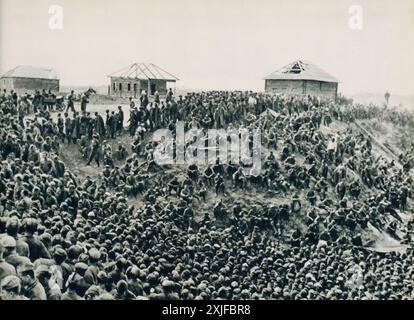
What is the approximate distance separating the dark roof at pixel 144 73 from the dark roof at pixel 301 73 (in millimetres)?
2051

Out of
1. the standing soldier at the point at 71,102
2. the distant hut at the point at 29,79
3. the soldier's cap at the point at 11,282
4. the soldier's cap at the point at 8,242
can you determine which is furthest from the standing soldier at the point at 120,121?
the soldier's cap at the point at 11,282

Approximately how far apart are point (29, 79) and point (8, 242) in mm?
3082

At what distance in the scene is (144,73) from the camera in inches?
417

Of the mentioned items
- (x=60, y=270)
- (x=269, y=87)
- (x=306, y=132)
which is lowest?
(x=60, y=270)

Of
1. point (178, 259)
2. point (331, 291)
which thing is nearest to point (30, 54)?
point (178, 259)

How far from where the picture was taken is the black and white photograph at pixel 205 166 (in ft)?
29.9

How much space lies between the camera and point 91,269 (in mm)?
8750

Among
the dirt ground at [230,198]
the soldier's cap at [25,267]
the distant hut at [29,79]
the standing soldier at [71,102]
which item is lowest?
the soldier's cap at [25,267]

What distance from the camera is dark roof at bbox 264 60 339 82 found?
422 inches

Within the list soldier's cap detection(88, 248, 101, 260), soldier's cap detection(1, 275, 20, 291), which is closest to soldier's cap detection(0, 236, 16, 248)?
soldier's cap detection(1, 275, 20, 291)

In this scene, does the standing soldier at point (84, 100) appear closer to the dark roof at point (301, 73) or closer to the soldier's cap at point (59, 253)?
the soldier's cap at point (59, 253)

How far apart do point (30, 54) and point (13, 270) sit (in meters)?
3.99

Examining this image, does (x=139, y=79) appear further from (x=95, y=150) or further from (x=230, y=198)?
(x=230, y=198)
